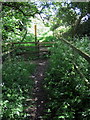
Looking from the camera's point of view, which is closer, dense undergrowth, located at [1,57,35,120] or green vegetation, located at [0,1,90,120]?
dense undergrowth, located at [1,57,35,120]

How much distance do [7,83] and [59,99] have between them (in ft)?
4.52

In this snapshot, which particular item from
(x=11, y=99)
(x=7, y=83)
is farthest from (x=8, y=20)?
(x=11, y=99)

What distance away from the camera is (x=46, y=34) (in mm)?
18281

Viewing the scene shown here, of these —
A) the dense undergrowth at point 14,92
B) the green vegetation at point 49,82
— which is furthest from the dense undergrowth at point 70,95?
the dense undergrowth at point 14,92

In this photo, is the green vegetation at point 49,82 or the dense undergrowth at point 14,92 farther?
the green vegetation at point 49,82

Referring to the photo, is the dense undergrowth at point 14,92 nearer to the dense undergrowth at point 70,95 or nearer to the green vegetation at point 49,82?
the green vegetation at point 49,82

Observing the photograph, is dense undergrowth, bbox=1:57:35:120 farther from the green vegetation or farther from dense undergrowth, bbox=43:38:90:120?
dense undergrowth, bbox=43:38:90:120

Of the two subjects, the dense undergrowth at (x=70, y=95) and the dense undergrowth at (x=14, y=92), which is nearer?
the dense undergrowth at (x=14, y=92)

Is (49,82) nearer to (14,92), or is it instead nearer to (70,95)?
(70,95)

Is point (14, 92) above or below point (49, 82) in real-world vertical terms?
above

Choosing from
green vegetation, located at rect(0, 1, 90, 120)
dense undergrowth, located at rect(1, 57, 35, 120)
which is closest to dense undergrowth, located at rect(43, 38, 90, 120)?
green vegetation, located at rect(0, 1, 90, 120)

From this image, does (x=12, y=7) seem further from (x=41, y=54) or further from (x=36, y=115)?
(x=41, y=54)

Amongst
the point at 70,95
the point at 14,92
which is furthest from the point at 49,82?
the point at 14,92

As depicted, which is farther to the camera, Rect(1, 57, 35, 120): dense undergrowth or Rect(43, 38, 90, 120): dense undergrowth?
Rect(43, 38, 90, 120): dense undergrowth
